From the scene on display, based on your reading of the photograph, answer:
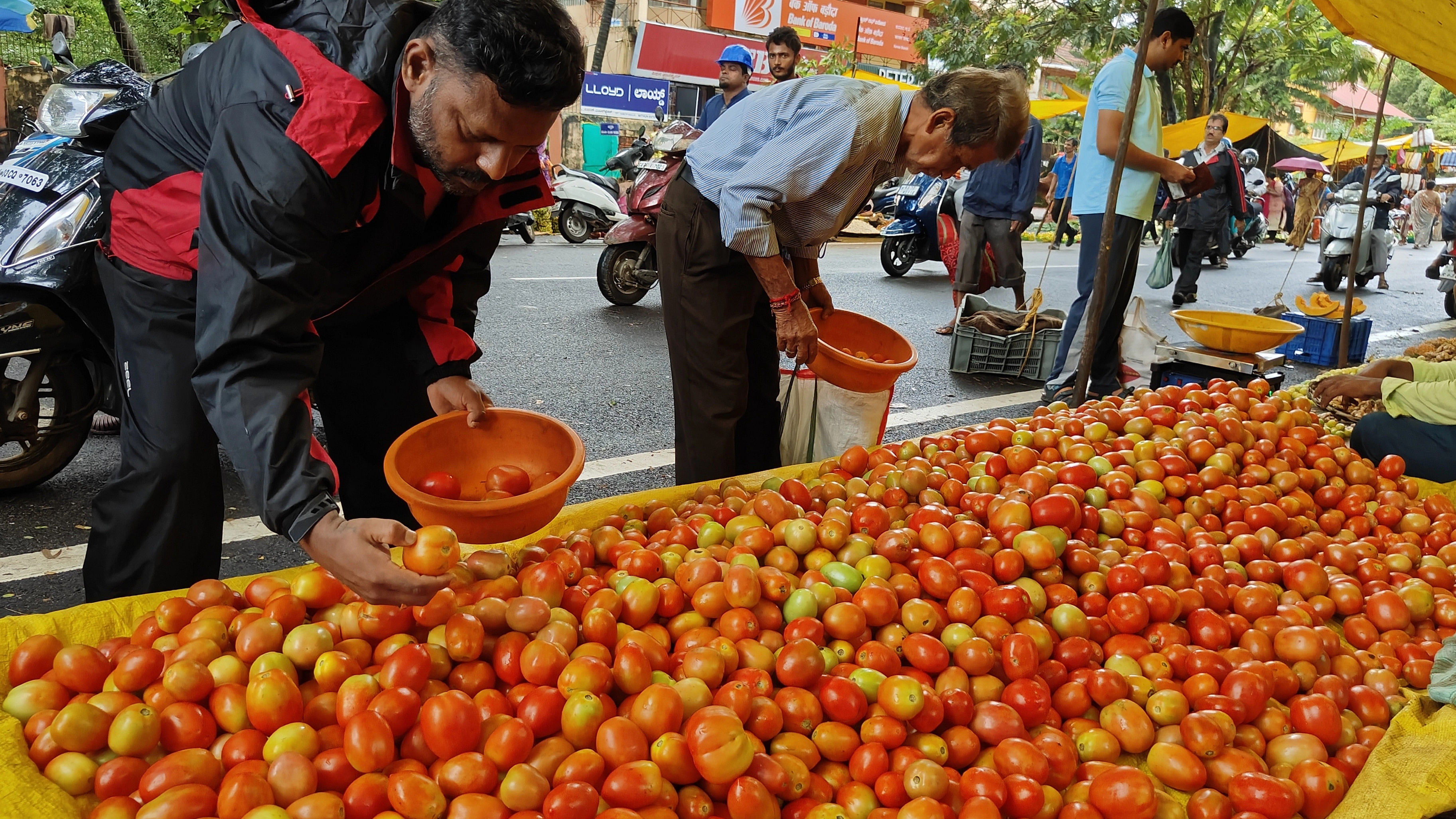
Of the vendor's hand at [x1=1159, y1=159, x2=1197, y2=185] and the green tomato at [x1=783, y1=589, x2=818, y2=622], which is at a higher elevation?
the vendor's hand at [x1=1159, y1=159, x2=1197, y2=185]

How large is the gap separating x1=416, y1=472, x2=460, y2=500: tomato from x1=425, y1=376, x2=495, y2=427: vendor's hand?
26 centimetres

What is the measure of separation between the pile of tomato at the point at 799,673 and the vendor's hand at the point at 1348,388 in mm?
1279

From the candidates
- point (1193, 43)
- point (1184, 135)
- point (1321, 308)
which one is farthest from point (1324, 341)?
point (1193, 43)

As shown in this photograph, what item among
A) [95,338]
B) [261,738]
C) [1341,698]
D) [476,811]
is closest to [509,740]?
[476,811]

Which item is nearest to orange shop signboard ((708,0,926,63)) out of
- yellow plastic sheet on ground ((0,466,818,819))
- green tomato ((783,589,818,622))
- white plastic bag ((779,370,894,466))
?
white plastic bag ((779,370,894,466))

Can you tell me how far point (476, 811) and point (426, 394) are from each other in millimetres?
1582

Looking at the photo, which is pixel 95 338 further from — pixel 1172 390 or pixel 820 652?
pixel 1172 390

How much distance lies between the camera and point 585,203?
11.7 metres

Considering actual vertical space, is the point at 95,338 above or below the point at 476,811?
above

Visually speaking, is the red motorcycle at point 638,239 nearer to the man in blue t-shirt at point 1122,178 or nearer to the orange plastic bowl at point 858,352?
the man in blue t-shirt at point 1122,178

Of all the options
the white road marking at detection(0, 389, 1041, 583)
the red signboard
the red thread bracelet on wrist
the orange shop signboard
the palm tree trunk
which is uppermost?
the orange shop signboard

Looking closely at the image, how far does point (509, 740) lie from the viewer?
1.55 metres

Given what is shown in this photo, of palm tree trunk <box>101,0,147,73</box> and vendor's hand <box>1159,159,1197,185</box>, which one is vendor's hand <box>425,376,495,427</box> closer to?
vendor's hand <box>1159,159,1197,185</box>

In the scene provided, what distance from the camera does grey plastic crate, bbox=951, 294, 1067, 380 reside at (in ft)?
21.0
